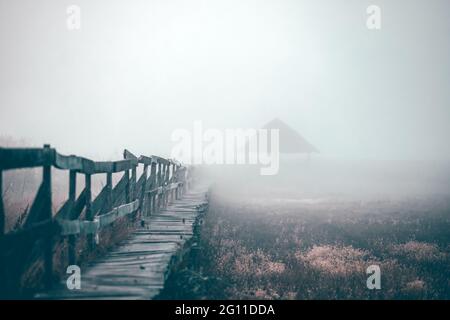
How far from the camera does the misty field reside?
680 centimetres

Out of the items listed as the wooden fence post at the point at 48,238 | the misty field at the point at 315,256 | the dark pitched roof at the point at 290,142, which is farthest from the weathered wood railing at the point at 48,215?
the dark pitched roof at the point at 290,142

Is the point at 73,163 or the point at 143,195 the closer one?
the point at 73,163

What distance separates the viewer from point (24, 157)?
13.7ft

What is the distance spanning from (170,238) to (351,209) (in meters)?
11.6

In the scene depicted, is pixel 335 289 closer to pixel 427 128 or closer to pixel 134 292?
pixel 134 292

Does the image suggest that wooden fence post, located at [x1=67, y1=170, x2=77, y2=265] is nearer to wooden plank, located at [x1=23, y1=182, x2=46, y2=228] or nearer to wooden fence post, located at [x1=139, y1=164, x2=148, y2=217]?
wooden plank, located at [x1=23, y1=182, x2=46, y2=228]

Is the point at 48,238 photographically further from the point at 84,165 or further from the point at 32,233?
the point at 84,165

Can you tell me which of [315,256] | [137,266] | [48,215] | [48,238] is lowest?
[315,256]

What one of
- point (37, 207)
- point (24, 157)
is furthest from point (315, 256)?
point (24, 157)

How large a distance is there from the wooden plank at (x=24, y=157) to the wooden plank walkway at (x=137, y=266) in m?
1.47

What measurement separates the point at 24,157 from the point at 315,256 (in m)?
6.72

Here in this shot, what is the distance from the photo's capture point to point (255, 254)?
9117 mm

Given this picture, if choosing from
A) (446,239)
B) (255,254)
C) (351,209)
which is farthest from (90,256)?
(351,209)

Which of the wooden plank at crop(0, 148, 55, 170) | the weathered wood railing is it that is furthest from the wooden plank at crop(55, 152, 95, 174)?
the wooden plank at crop(0, 148, 55, 170)
